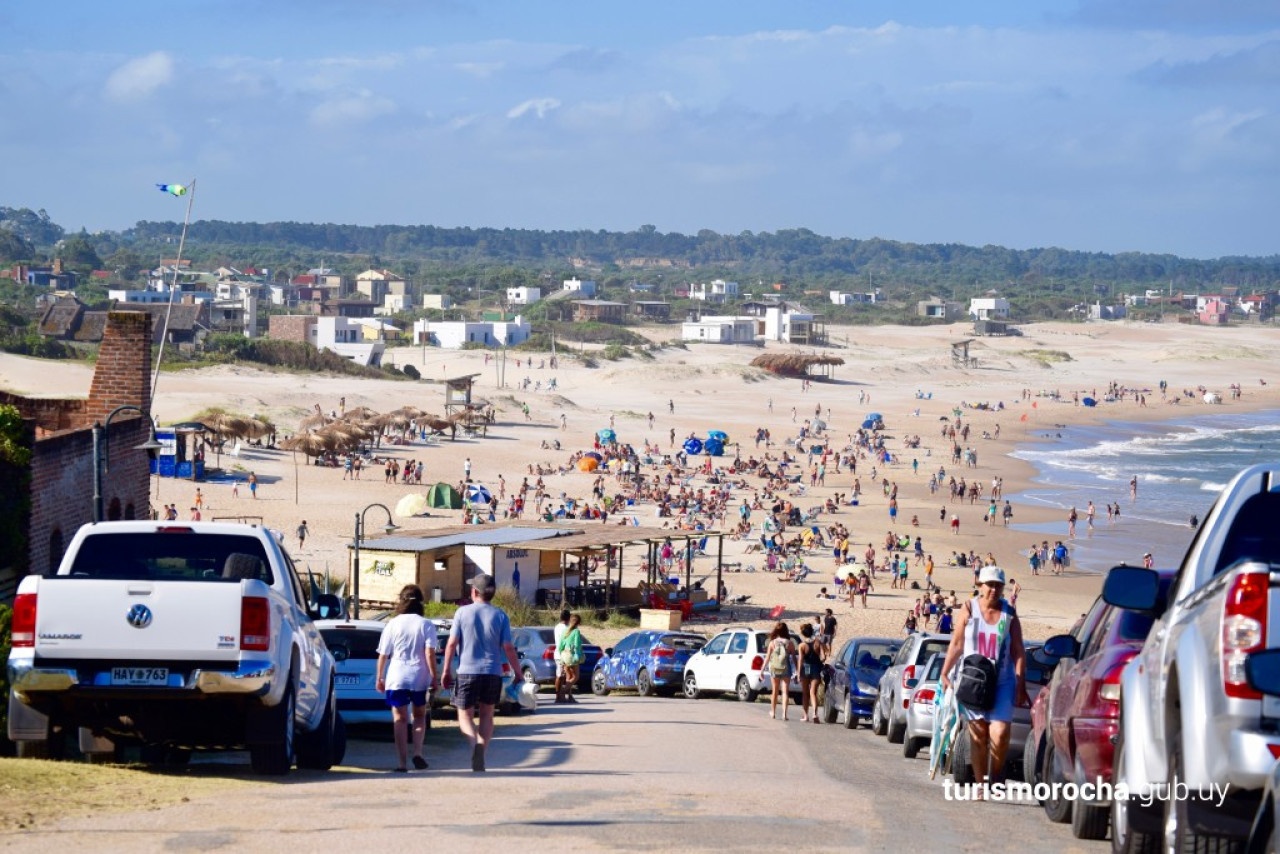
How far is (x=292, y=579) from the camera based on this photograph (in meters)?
11.0

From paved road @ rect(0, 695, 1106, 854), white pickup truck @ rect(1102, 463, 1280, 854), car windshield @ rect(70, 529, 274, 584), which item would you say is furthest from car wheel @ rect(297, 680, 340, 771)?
white pickup truck @ rect(1102, 463, 1280, 854)

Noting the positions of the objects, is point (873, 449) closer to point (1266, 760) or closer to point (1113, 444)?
point (1113, 444)

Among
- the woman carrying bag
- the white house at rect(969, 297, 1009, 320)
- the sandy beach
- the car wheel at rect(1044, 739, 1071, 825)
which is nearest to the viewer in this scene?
the car wheel at rect(1044, 739, 1071, 825)

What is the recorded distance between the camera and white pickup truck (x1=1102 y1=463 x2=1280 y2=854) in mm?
5148

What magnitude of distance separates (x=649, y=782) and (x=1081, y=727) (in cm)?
330

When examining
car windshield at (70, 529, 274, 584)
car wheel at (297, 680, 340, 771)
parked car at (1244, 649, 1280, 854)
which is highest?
parked car at (1244, 649, 1280, 854)

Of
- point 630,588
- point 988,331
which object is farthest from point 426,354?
point 630,588

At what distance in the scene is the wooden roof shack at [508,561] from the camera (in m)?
31.7

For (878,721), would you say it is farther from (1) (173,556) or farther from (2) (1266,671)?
(2) (1266,671)

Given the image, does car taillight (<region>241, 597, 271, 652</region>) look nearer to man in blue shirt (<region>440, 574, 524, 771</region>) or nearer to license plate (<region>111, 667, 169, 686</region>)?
license plate (<region>111, 667, 169, 686</region>)

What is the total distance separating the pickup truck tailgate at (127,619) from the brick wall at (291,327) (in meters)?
111

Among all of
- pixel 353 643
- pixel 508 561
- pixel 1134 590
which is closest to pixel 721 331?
pixel 508 561

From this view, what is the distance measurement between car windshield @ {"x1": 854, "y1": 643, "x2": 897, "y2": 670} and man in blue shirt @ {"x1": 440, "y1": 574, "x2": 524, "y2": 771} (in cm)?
864

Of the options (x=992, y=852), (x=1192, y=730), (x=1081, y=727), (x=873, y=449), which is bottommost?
(x=873, y=449)
